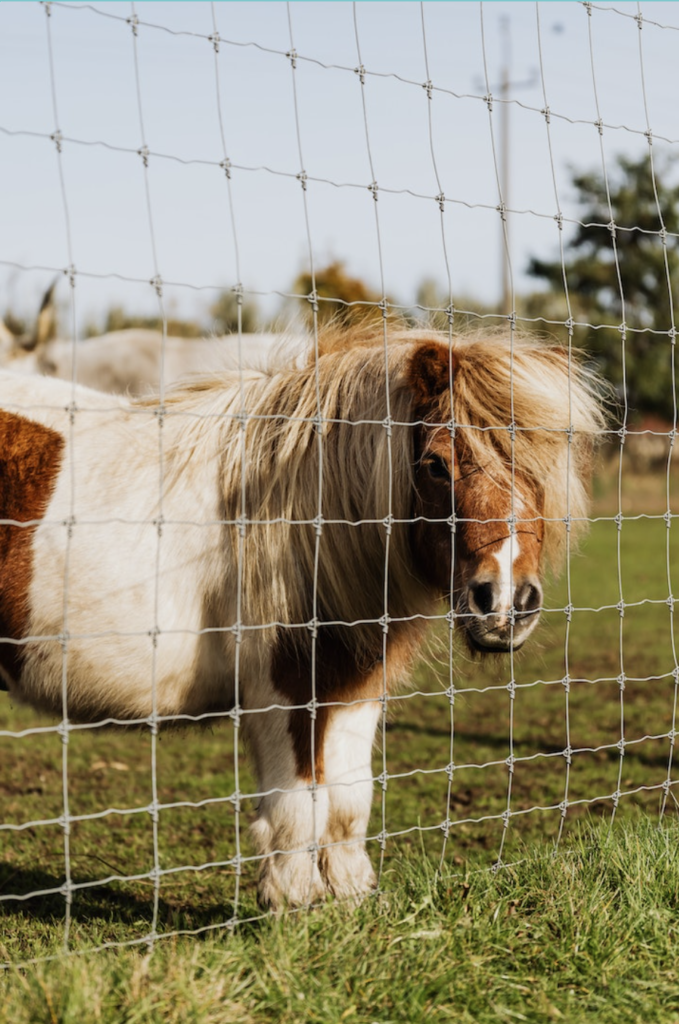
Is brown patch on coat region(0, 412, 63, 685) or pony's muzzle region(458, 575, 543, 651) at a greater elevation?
brown patch on coat region(0, 412, 63, 685)

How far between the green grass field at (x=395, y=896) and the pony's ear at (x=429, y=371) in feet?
2.56

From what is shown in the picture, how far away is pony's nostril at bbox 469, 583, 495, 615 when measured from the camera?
2750mm

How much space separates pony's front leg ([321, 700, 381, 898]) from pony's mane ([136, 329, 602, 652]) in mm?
277

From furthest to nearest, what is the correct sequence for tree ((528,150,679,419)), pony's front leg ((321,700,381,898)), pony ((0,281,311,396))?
tree ((528,150,679,419)) < pony ((0,281,311,396)) < pony's front leg ((321,700,381,898))

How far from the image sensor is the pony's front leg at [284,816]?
2973mm

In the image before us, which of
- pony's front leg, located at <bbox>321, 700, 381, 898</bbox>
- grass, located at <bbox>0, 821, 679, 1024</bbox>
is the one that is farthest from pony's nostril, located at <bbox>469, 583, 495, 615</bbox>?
grass, located at <bbox>0, 821, 679, 1024</bbox>

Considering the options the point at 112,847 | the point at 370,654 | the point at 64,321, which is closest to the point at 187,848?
the point at 112,847

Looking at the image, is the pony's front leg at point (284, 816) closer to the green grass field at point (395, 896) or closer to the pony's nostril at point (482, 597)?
the green grass field at point (395, 896)

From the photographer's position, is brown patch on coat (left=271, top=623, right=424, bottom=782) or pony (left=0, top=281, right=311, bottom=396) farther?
pony (left=0, top=281, right=311, bottom=396)

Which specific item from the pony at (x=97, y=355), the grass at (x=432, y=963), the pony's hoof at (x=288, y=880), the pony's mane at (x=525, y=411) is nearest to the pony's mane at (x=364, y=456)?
the pony's mane at (x=525, y=411)

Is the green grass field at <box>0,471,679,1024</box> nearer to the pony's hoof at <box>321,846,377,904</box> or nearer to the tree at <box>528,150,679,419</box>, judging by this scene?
the pony's hoof at <box>321,846,377,904</box>

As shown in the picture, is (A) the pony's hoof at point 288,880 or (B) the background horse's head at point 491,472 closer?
(B) the background horse's head at point 491,472

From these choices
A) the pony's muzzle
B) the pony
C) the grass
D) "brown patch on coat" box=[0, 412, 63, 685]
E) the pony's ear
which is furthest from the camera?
the pony

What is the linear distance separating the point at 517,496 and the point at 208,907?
75.0 inches
